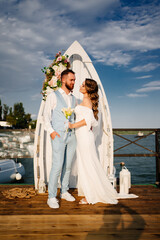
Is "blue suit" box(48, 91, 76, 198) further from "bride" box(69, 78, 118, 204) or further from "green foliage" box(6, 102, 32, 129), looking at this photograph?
"green foliage" box(6, 102, 32, 129)

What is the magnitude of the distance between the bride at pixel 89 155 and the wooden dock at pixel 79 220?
0.16 meters

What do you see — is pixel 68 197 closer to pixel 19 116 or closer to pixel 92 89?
pixel 92 89

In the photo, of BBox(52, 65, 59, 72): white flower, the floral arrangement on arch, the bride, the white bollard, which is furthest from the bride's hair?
the white bollard

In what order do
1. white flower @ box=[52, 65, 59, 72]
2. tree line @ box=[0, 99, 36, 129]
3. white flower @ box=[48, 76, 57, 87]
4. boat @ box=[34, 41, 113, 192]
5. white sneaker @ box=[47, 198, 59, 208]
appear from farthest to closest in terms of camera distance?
1. tree line @ box=[0, 99, 36, 129]
2. boat @ box=[34, 41, 113, 192]
3. white flower @ box=[52, 65, 59, 72]
4. white flower @ box=[48, 76, 57, 87]
5. white sneaker @ box=[47, 198, 59, 208]

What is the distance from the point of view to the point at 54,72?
11.1ft

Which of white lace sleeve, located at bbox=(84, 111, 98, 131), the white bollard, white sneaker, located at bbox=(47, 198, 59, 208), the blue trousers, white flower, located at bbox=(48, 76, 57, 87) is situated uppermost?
white flower, located at bbox=(48, 76, 57, 87)

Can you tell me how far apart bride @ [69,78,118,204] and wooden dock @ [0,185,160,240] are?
0.16 m

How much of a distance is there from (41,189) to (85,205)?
94cm

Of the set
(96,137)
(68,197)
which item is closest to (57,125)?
(68,197)

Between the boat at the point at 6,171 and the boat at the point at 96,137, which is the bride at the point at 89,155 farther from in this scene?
the boat at the point at 6,171

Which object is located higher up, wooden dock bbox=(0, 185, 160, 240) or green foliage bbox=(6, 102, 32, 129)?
green foliage bbox=(6, 102, 32, 129)

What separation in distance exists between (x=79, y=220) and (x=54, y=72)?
7.61 ft

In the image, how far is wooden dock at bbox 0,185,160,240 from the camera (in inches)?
78.4

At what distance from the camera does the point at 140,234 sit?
2.01 meters
